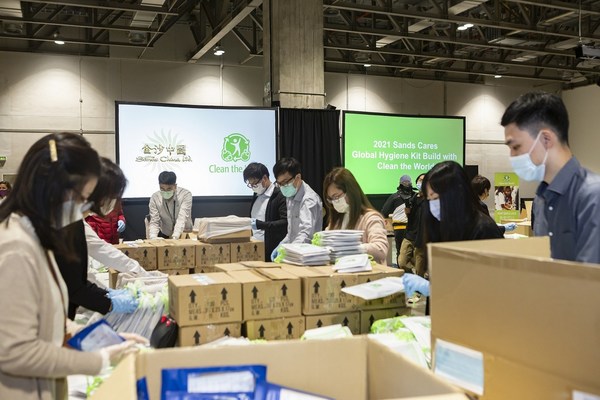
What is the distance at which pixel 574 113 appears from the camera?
1548 centimetres

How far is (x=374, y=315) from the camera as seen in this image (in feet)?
7.98

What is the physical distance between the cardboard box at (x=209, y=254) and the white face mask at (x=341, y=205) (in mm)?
1123

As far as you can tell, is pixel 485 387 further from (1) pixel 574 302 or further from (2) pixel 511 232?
(2) pixel 511 232

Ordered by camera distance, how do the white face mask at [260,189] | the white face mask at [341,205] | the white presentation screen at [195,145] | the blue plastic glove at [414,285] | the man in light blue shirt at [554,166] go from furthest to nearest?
1. the white presentation screen at [195,145]
2. the white face mask at [260,189]
3. the white face mask at [341,205]
4. the blue plastic glove at [414,285]
5. the man in light blue shirt at [554,166]

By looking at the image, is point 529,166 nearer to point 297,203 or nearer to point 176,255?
point 297,203

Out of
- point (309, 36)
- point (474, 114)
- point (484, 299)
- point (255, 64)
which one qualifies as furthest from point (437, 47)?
point (484, 299)

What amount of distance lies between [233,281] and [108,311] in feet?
2.27

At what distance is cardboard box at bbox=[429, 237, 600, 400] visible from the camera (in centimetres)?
87

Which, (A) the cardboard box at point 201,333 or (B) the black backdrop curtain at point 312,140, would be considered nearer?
(A) the cardboard box at point 201,333

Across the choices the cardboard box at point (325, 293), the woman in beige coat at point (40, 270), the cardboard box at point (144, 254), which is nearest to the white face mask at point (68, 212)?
the woman in beige coat at point (40, 270)

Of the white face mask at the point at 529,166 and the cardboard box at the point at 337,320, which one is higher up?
the white face mask at the point at 529,166

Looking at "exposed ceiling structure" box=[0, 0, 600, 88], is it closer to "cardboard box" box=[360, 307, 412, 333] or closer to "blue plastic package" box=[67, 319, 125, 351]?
"cardboard box" box=[360, 307, 412, 333]

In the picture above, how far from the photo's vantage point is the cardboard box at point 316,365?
3.20 ft

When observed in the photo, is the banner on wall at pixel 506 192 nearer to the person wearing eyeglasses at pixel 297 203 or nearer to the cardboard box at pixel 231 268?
the person wearing eyeglasses at pixel 297 203
